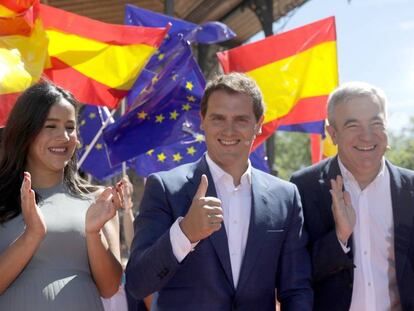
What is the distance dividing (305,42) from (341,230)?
4.50 m

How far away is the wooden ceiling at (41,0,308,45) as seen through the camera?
12.7m

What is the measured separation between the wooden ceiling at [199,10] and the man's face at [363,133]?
9757 mm

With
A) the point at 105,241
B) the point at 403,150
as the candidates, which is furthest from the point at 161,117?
the point at 403,150

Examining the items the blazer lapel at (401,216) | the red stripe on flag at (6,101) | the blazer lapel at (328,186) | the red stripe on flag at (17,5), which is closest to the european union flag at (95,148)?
the red stripe on flag at (17,5)

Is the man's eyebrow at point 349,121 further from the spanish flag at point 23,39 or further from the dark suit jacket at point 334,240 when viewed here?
the spanish flag at point 23,39

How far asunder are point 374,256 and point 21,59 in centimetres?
302

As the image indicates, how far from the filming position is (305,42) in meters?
7.18

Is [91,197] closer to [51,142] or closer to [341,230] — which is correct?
[51,142]

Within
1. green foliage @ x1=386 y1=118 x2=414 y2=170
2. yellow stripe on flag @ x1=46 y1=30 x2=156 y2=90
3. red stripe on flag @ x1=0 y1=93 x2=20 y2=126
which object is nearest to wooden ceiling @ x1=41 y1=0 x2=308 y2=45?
yellow stripe on flag @ x1=46 y1=30 x2=156 y2=90

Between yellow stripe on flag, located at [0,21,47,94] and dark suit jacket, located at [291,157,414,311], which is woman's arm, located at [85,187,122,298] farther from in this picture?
yellow stripe on flag, located at [0,21,47,94]

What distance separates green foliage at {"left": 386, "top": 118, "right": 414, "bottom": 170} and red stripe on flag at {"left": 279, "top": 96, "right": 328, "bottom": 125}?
4316cm

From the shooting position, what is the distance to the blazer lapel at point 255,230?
2748 mm

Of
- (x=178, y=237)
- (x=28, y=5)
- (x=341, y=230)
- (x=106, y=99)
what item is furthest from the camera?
(x=106, y=99)

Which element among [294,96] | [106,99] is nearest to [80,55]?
[106,99]
